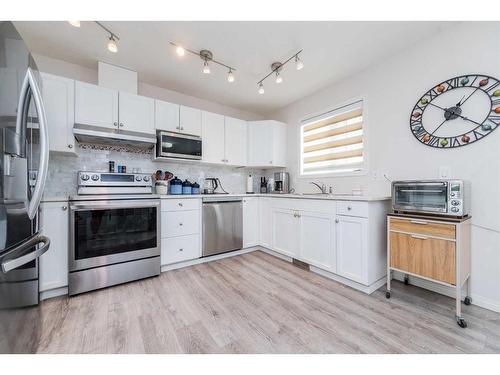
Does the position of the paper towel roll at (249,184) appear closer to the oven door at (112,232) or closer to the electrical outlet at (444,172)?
the oven door at (112,232)

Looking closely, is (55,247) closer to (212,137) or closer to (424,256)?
(212,137)

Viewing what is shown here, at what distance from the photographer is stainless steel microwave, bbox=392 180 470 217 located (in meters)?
1.53

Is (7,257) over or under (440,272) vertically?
over

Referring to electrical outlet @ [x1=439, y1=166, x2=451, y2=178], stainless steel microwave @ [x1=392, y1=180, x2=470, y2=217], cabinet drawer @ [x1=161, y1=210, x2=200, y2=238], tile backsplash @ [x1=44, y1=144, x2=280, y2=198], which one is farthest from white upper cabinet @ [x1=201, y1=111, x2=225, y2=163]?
electrical outlet @ [x1=439, y1=166, x2=451, y2=178]

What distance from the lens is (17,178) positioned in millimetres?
914

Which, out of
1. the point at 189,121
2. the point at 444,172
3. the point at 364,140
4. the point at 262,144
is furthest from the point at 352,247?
the point at 189,121

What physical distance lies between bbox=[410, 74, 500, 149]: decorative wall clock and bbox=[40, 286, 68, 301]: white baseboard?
3707 mm

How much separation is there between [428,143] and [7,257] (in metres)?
3.01

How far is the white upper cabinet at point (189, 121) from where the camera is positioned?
2742mm

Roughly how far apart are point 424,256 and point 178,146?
9.12ft

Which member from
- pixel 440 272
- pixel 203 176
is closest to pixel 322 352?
pixel 440 272
